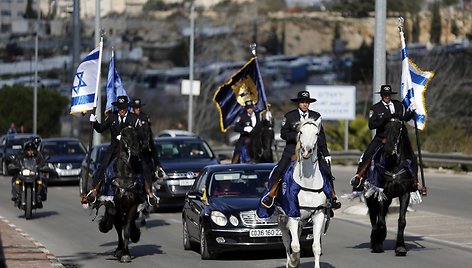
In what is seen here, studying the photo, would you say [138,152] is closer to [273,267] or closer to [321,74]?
[273,267]

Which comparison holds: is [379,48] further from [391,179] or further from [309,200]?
[309,200]

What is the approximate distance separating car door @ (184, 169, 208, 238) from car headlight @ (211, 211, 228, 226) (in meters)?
0.50

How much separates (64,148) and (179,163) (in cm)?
1286

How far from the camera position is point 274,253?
17.2m

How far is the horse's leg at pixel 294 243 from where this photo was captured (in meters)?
13.9

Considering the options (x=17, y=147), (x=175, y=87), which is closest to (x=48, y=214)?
(x=17, y=147)

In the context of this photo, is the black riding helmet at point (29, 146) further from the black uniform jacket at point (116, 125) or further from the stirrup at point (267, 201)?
the stirrup at point (267, 201)

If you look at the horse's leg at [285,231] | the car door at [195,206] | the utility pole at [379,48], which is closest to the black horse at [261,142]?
the utility pole at [379,48]

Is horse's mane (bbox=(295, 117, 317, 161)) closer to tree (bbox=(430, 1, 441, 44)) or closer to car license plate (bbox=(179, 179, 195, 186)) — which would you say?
car license plate (bbox=(179, 179, 195, 186))

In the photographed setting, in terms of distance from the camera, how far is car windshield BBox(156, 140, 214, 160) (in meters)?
27.1

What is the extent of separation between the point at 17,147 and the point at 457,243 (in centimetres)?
2837

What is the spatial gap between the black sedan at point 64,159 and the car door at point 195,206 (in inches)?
692

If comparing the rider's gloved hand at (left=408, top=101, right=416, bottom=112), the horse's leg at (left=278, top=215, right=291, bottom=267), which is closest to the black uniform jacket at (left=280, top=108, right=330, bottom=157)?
the horse's leg at (left=278, top=215, right=291, bottom=267)

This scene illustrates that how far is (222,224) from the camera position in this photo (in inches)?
642
